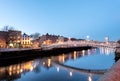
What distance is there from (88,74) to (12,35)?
55046mm

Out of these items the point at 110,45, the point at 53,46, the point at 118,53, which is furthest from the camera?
the point at 53,46

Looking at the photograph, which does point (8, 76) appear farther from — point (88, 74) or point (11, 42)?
point (11, 42)

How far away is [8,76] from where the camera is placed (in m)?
23.2

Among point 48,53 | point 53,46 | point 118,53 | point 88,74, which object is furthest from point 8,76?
point 53,46

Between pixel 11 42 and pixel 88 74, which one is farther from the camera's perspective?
pixel 11 42

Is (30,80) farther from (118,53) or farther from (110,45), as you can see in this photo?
(110,45)

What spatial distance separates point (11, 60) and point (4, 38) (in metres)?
38.1

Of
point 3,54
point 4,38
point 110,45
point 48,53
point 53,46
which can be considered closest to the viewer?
point 3,54

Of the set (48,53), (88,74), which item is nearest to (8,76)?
(88,74)

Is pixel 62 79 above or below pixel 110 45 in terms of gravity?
below

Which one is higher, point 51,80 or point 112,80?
point 112,80

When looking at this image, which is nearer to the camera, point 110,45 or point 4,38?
point 110,45

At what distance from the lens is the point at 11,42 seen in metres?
72.9

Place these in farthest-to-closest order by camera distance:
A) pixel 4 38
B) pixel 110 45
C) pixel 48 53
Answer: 1. pixel 4 38
2. pixel 48 53
3. pixel 110 45
